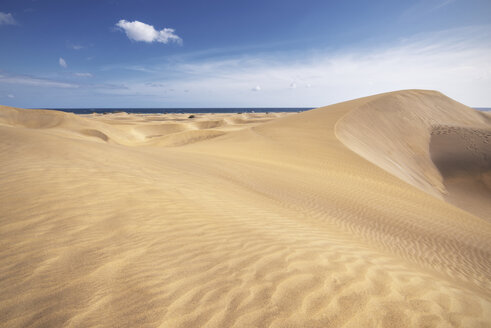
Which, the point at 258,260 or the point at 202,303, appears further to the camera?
the point at 258,260

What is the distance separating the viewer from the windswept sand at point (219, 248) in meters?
1.83

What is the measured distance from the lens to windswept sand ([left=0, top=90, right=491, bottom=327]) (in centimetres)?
183

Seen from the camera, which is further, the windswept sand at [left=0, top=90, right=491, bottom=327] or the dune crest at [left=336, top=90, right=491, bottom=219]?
the dune crest at [left=336, top=90, right=491, bottom=219]

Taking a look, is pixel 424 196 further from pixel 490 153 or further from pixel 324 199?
pixel 490 153

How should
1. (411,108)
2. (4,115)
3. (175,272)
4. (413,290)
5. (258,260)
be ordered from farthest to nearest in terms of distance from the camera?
(4,115) < (411,108) < (258,260) < (413,290) < (175,272)

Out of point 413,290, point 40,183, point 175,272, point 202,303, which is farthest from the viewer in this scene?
point 40,183

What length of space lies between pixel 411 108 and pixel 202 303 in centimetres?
2338

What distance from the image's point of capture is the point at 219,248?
2689mm

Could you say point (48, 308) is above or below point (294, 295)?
above

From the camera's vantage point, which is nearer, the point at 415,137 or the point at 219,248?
the point at 219,248

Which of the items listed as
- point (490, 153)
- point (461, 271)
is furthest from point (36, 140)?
point (490, 153)

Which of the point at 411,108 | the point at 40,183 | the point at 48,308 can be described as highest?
the point at 411,108

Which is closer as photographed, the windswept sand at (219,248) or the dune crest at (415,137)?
the windswept sand at (219,248)

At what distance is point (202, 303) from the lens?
187 cm
